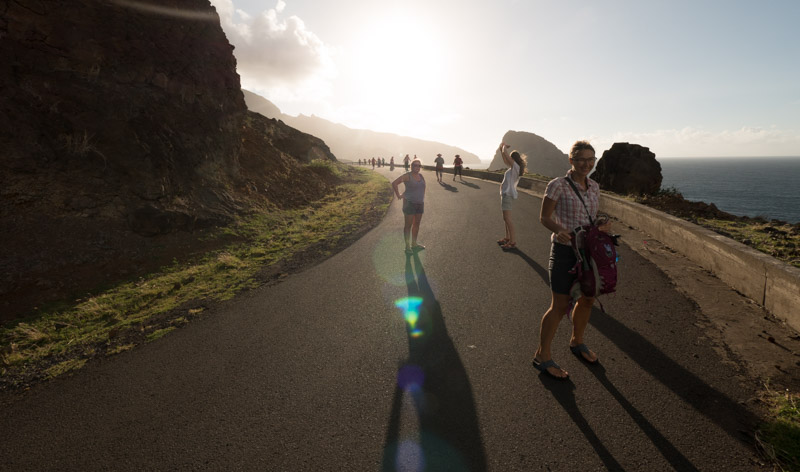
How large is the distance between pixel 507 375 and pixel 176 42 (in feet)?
44.6

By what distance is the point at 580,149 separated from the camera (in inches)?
118

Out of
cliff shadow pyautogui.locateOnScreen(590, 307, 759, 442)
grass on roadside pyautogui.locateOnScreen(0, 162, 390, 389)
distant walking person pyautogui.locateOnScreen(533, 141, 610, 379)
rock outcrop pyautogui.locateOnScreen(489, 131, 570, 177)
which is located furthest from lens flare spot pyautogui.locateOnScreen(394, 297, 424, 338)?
rock outcrop pyautogui.locateOnScreen(489, 131, 570, 177)

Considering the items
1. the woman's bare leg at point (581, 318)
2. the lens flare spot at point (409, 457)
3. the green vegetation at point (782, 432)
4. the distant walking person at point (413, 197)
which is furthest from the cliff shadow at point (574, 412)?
the distant walking person at point (413, 197)

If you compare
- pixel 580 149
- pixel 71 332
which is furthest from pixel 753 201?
pixel 71 332

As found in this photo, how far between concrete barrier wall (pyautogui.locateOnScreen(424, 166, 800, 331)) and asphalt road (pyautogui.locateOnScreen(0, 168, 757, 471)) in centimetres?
75

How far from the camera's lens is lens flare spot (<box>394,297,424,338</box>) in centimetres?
396

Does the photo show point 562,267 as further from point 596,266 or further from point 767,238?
point 767,238

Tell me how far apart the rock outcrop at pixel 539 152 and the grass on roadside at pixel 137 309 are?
157 meters

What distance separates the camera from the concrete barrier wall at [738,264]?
3637mm

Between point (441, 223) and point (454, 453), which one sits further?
point (441, 223)

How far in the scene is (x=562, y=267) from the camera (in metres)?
2.96

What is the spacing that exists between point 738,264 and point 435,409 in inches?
193

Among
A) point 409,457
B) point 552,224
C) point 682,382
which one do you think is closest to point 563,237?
point 552,224

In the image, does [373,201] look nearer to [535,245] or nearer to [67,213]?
[535,245]
